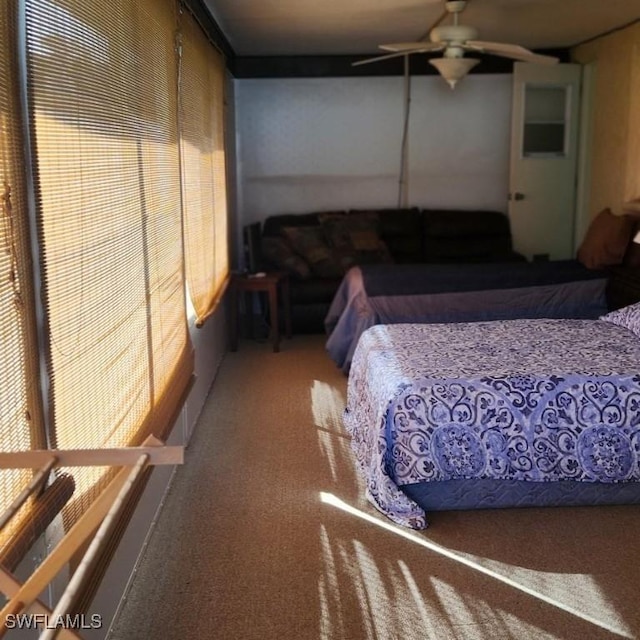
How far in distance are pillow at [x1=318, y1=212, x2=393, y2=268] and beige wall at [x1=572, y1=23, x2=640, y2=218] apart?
1.76 meters

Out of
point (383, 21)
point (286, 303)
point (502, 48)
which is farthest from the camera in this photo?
point (286, 303)

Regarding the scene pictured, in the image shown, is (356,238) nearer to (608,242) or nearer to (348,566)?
(608,242)

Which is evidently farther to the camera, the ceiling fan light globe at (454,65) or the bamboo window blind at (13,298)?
the ceiling fan light globe at (454,65)

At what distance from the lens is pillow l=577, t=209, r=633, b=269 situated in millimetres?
5523

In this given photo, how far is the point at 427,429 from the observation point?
9.92 feet

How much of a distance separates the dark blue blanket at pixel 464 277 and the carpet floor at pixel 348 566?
66.7 inches

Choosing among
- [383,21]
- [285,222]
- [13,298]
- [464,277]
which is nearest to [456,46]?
[383,21]

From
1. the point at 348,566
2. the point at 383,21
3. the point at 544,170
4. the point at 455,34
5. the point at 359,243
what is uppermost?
the point at 383,21

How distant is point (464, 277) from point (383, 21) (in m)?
1.76

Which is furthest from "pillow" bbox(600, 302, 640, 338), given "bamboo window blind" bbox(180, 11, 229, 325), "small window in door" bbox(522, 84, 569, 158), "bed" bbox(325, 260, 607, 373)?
"small window in door" bbox(522, 84, 569, 158)

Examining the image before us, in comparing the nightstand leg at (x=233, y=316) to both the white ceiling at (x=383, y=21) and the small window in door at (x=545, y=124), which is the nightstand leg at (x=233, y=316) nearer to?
the white ceiling at (x=383, y=21)

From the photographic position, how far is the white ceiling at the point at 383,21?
472 cm

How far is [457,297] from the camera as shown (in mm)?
5016

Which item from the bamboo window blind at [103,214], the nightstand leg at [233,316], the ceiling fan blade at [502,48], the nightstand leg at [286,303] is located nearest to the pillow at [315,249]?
the nightstand leg at [286,303]
